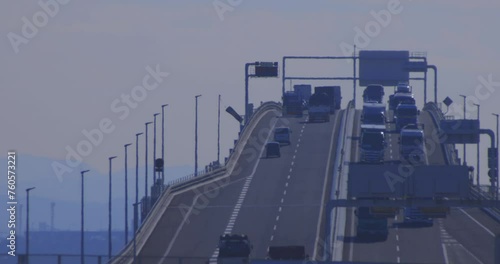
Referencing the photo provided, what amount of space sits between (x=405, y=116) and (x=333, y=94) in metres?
18.1

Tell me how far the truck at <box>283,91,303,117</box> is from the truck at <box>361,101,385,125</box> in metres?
15.1

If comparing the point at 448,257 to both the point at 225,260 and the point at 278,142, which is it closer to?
the point at 225,260

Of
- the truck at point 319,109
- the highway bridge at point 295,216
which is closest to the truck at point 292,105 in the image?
the truck at point 319,109

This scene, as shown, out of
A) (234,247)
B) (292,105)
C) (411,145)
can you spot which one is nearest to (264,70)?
(292,105)

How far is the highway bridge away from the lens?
88.8 metres

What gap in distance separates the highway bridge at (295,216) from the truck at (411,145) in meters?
0.90

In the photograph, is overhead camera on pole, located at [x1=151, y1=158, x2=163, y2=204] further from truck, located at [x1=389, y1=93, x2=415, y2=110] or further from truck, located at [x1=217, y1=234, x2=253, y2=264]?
truck, located at [x1=389, y1=93, x2=415, y2=110]

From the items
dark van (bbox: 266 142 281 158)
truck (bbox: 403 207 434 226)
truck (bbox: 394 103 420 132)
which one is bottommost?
truck (bbox: 403 207 434 226)

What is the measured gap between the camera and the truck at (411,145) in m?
118

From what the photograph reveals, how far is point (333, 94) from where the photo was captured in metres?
155

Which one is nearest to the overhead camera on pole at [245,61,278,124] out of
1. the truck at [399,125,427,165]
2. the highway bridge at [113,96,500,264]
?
the highway bridge at [113,96,500,264]

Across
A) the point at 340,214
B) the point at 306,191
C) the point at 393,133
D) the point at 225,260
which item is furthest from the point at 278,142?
the point at 225,260

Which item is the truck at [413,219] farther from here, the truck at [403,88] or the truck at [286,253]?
the truck at [403,88]

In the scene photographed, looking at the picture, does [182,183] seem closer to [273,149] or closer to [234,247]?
[273,149]
